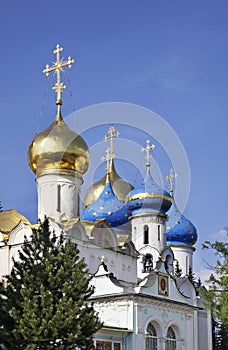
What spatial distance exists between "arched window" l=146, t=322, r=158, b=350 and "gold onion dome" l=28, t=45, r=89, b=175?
7258mm

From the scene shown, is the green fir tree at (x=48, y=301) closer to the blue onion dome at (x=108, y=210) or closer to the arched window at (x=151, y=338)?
the arched window at (x=151, y=338)

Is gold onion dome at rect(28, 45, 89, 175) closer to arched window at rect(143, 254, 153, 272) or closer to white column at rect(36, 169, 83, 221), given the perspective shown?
white column at rect(36, 169, 83, 221)

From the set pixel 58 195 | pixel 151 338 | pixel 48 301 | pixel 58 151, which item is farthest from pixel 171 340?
pixel 48 301

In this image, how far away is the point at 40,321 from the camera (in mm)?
15352

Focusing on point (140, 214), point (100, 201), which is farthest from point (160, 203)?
point (100, 201)

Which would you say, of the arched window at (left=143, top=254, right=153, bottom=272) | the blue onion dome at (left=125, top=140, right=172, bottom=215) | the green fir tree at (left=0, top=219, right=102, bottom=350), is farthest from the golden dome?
the green fir tree at (left=0, top=219, right=102, bottom=350)

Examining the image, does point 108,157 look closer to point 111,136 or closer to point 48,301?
point 111,136

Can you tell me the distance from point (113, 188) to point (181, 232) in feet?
14.6

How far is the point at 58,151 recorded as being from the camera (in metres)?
26.2

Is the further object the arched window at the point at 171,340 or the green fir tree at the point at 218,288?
the arched window at the point at 171,340

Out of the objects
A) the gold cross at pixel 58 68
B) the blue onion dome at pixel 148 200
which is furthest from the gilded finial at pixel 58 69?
the blue onion dome at pixel 148 200

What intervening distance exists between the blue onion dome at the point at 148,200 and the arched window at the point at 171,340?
8254 millimetres

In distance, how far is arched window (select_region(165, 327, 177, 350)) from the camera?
23714 mm

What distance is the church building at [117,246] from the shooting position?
22.5 meters
